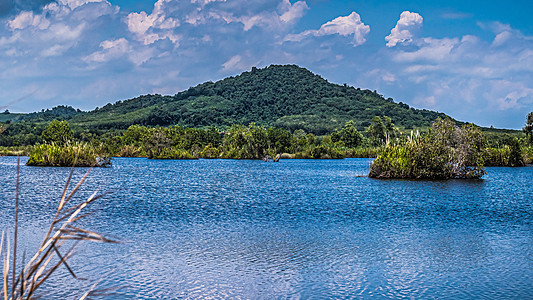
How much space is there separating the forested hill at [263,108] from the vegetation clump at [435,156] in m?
107

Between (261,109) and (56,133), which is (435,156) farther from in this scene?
(261,109)

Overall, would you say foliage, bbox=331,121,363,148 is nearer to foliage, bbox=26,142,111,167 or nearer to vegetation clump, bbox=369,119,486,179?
foliage, bbox=26,142,111,167

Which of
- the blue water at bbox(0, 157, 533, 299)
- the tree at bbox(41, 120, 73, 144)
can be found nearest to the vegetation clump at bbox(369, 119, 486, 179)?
the blue water at bbox(0, 157, 533, 299)

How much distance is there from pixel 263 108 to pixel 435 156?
141m

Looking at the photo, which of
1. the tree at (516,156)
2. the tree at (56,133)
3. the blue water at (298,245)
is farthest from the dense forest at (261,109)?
the blue water at (298,245)

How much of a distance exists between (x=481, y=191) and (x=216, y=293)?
23.0 meters

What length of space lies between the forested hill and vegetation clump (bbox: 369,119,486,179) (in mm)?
106943

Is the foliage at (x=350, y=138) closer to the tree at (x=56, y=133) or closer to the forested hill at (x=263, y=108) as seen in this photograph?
the forested hill at (x=263, y=108)

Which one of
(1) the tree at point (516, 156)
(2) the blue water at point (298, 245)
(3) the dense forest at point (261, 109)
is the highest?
(3) the dense forest at point (261, 109)

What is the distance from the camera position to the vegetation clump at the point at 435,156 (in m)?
33.4

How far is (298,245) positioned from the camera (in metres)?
12.8

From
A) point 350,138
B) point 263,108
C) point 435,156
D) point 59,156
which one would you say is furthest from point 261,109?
point 435,156

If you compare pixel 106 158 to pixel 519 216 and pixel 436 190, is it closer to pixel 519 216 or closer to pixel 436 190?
pixel 436 190

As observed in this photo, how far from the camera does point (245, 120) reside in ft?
525
